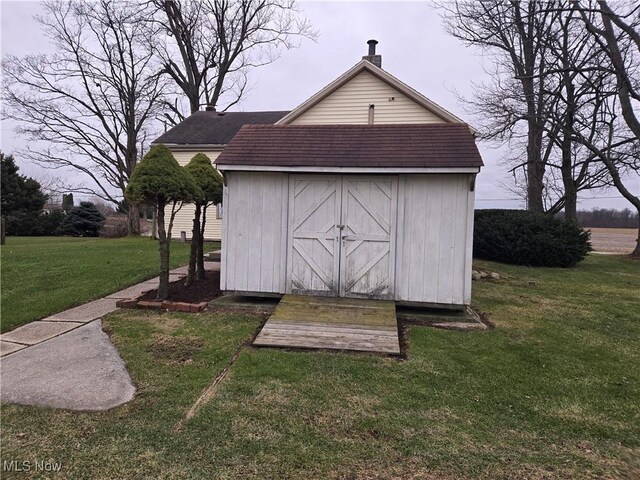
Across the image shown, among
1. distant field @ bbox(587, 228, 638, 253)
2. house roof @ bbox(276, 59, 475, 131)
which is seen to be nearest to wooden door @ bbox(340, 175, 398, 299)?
house roof @ bbox(276, 59, 475, 131)

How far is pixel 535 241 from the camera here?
1310cm

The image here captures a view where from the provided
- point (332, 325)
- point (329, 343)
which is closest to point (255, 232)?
point (332, 325)

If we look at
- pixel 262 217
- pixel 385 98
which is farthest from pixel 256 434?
pixel 385 98

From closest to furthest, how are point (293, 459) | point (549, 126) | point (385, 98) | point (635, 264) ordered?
point (293, 459) → point (385, 98) → point (635, 264) → point (549, 126)

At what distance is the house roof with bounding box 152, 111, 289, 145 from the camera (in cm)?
1741

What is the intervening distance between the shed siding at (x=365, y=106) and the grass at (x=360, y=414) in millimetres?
8884

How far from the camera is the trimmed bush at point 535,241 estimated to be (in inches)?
514

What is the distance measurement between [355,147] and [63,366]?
16.1 ft

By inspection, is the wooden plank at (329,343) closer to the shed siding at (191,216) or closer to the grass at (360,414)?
the grass at (360,414)

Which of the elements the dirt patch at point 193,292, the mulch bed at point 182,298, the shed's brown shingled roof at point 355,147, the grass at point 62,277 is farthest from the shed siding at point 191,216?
the shed's brown shingled roof at point 355,147

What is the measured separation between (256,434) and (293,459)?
0.39 m

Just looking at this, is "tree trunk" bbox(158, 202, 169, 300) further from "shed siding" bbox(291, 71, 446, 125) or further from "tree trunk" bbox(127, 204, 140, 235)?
"tree trunk" bbox(127, 204, 140, 235)

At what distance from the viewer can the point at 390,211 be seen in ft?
19.4

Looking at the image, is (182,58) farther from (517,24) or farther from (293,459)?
(293,459)
